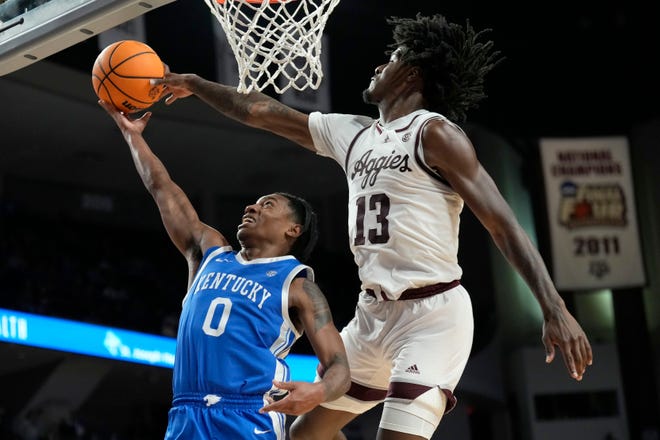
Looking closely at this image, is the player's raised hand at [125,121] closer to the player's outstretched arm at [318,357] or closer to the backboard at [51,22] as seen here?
the backboard at [51,22]

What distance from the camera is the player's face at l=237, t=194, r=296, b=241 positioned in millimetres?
3553

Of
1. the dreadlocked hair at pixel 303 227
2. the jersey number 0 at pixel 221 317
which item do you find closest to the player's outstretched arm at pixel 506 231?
the dreadlocked hair at pixel 303 227

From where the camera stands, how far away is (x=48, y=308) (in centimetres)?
1133

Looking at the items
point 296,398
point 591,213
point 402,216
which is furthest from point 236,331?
point 591,213

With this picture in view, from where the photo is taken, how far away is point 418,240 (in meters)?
3.38

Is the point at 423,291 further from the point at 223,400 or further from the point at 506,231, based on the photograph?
the point at 223,400

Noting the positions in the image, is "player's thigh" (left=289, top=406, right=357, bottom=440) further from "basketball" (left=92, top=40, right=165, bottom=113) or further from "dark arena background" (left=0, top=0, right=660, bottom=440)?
"dark arena background" (left=0, top=0, right=660, bottom=440)

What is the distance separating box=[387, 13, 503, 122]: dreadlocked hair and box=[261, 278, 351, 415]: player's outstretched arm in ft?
2.93

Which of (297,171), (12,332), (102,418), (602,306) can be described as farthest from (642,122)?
(12,332)

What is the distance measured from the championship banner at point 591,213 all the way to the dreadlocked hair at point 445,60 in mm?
12186

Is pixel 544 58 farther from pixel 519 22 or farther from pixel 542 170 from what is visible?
pixel 542 170

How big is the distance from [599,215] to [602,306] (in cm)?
207

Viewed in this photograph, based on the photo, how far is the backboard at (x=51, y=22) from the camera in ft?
11.8

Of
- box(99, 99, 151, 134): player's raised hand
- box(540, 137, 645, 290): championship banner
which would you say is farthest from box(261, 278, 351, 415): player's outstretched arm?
box(540, 137, 645, 290): championship banner
